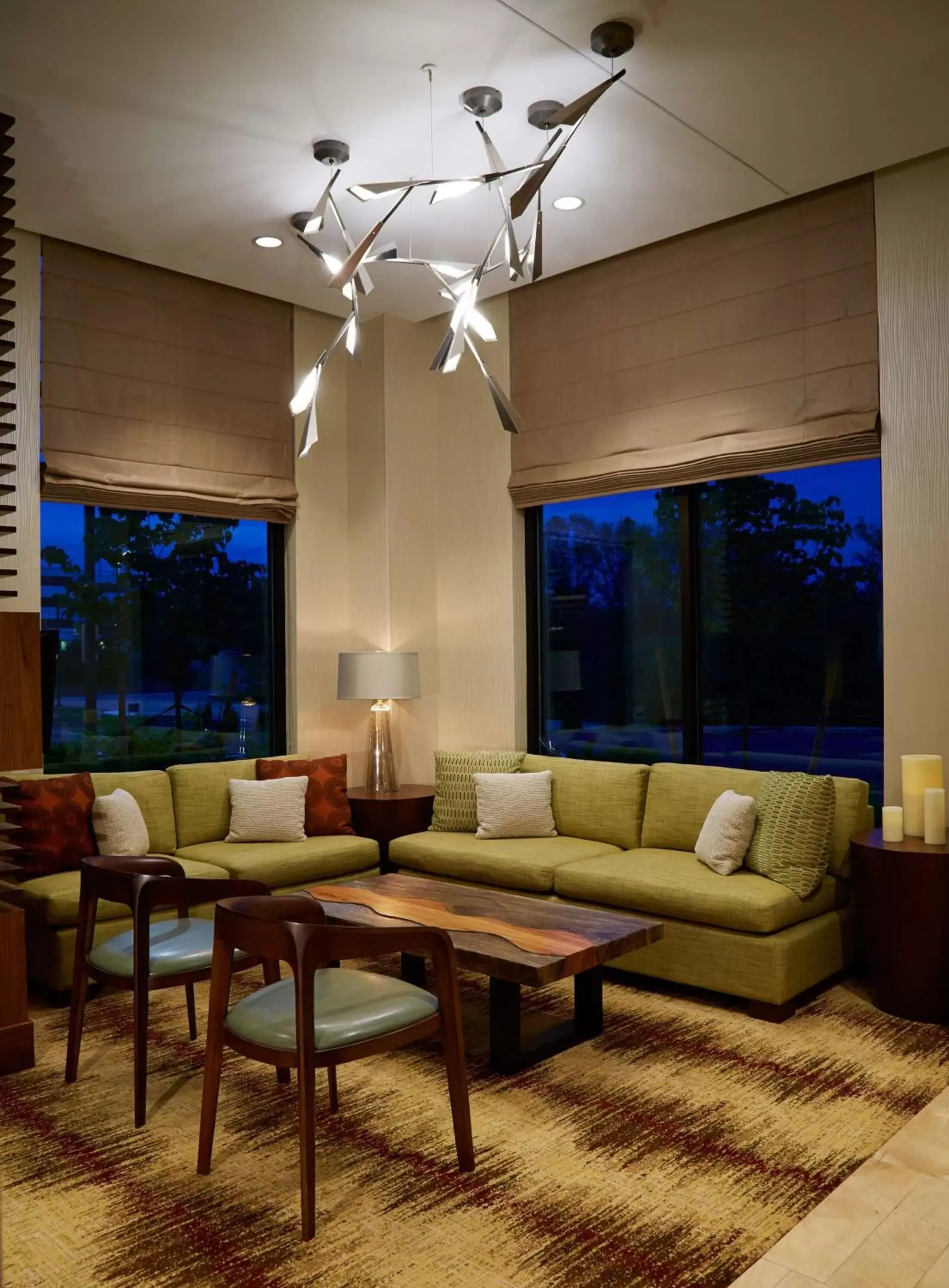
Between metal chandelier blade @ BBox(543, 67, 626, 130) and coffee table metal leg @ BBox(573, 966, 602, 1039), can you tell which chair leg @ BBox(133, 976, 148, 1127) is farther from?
metal chandelier blade @ BBox(543, 67, 626, 130)

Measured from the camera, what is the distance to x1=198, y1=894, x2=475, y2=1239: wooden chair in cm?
243

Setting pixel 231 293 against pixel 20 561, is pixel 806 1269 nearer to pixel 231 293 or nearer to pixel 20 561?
pixel 20 561

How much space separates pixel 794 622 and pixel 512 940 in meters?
2.25

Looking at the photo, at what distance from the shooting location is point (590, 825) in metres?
4.90

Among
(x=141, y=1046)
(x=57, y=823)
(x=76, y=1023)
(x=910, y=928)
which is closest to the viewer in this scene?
(x=141, y=1046)

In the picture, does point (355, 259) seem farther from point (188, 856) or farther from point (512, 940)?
point (188, 856)

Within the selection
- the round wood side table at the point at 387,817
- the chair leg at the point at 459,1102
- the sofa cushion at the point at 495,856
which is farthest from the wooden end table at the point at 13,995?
the round wood side table at the point at 387,817

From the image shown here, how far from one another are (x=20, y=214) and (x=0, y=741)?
9.54ft

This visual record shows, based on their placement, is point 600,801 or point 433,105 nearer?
point 433,105

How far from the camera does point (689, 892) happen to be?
3932 mm

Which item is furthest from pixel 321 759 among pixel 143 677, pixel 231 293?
pixel 231 293

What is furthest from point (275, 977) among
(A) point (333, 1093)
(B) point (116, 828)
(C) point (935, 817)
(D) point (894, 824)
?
(C) point (935, 817)

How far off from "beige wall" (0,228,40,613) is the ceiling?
233mm

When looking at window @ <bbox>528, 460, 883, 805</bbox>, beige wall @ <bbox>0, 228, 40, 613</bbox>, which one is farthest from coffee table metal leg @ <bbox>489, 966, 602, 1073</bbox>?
beige wall @ <bbox>0, 228, 40, 613</bbox>
